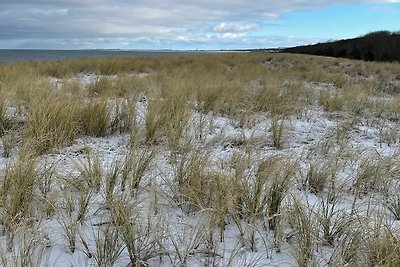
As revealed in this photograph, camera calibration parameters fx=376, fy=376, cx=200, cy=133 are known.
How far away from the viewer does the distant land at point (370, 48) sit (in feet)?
109

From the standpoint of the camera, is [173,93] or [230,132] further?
[173,93]

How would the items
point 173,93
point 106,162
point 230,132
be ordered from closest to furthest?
point 106,162 < point 230,132 < point 173,93

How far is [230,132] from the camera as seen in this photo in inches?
193

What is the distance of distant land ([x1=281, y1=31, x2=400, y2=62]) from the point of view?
33.2m

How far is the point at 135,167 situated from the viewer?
299 cm

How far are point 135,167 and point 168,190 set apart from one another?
13.3 inches

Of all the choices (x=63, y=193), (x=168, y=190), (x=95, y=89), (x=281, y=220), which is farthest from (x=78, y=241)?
(x=95, y=89)

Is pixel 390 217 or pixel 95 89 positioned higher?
pixel 95 89

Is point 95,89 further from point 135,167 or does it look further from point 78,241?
point 78,241

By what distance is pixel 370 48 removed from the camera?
36.2 metres

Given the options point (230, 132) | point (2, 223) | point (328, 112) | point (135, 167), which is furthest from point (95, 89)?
point (2, 223)

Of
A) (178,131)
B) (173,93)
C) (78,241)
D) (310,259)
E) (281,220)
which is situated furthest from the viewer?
(173,93)

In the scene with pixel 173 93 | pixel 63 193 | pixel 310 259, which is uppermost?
pixel 173 93

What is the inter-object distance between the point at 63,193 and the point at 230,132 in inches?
109
